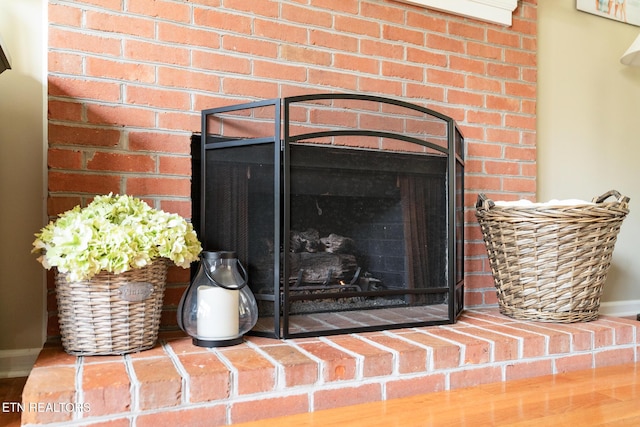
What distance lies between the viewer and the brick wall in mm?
1581

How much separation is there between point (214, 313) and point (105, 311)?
0.28 metres

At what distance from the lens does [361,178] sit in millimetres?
1772

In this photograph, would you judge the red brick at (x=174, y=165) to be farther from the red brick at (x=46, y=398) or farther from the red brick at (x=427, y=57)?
the red brick at (x=427, y=57)

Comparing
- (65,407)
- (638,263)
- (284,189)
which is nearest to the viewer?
(65,407)

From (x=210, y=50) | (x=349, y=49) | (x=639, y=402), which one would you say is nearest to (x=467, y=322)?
(x=639, y=402)

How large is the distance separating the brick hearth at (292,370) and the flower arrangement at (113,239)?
24 cm

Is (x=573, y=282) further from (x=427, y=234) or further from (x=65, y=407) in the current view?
(x=65, y=407)

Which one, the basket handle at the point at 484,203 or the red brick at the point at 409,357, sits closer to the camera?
the red brick at the point at 409,357

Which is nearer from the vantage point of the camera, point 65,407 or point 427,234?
point 65,407

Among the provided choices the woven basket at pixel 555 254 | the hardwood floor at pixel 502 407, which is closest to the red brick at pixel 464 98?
the woven basket at pixel 555 254

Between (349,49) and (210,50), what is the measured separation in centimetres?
53

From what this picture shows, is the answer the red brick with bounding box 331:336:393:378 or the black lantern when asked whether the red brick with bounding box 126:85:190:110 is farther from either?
the red brick with bounding box 331:336:393:378

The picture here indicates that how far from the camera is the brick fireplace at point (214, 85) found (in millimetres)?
1444

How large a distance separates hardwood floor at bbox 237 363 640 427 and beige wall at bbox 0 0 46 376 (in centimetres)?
82
